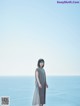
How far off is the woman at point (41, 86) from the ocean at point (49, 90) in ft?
0.21

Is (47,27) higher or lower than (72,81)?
higher

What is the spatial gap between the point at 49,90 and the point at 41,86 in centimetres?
14

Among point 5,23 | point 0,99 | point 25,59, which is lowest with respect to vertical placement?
point 0,99

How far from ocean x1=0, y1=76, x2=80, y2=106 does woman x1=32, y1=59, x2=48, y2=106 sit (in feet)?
0.21

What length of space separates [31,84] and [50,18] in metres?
0.60

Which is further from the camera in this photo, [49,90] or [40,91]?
[49,90]

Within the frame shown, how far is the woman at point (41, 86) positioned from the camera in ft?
16.6

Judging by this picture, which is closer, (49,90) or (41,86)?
(41,86)

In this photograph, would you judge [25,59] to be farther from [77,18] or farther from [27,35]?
[77,18]

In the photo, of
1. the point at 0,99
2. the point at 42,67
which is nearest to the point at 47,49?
the point at 42,67

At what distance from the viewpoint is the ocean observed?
5.13 m

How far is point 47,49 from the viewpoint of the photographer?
17.0 ft

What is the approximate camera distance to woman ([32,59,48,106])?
506 centimetres

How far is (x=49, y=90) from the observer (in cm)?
517
